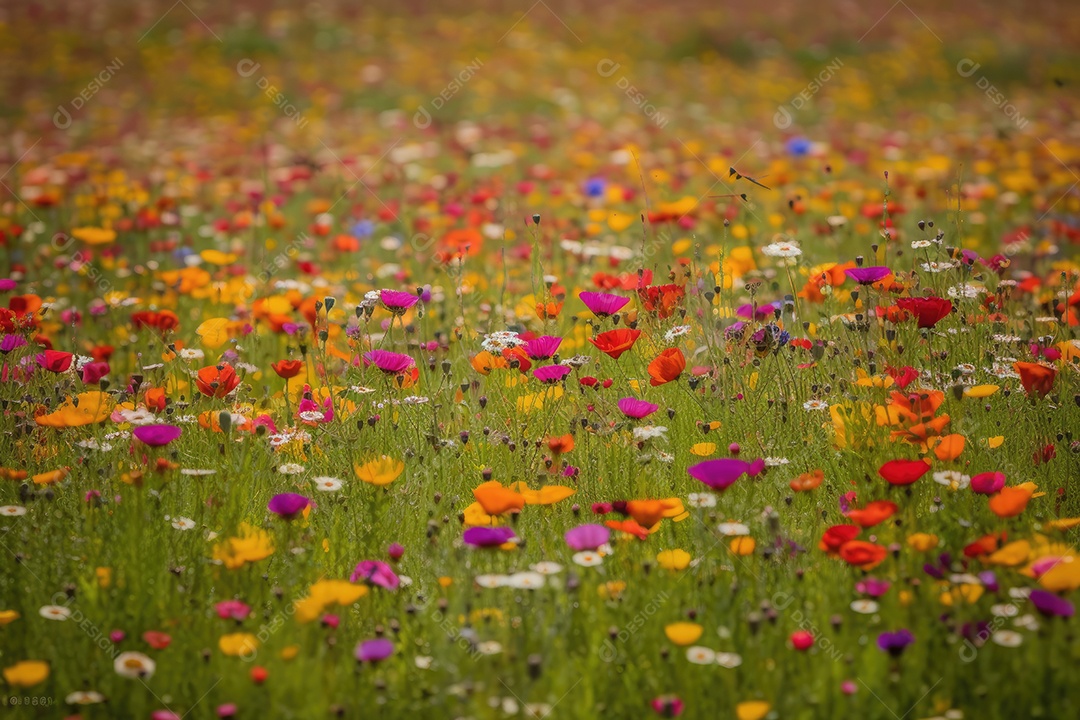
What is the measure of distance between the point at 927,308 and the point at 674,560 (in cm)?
99

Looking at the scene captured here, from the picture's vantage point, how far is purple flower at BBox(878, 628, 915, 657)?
189cm

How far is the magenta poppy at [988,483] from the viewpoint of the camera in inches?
87.1

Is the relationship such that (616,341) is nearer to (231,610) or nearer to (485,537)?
(485,537)

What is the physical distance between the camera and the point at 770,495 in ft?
8.59

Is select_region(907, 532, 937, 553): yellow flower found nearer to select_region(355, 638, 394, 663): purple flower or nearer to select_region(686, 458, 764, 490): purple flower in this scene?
Answer: select_region(686, 458, 764, 490): purple flower

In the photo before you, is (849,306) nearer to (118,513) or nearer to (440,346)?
(440,346)

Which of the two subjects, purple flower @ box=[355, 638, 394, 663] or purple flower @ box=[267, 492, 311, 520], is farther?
purple flower @ box=[267, 492, 311, 520]

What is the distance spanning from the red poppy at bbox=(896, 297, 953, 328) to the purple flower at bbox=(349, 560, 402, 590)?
59.6 inches

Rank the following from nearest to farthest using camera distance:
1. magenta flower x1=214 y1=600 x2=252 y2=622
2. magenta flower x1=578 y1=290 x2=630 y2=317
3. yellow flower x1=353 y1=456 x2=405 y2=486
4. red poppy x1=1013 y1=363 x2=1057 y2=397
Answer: magenta flower x1=214 y1=600 x2=252 y2=622 → yellow flower x1=353 y1=456 x2=405 y2=486 → red poppy x1=1013 y1=363 x2=1057 y2=397 → magenta flower x1=578 y1=290 x2=630 y2=317

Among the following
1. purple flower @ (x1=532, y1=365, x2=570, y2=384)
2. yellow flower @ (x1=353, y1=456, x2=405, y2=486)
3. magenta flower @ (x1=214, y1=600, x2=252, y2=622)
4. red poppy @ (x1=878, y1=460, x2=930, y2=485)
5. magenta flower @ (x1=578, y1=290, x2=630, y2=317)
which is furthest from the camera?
magenta flower @ (x1=578, y1=290, x2=630, y2=317)

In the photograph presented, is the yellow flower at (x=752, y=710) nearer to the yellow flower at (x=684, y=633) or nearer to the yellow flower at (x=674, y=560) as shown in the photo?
the yellow flower at (x=684, y=633)

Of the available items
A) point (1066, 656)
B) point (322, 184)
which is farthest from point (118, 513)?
point (322, 184)

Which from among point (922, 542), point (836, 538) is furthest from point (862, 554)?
point (922, 542)

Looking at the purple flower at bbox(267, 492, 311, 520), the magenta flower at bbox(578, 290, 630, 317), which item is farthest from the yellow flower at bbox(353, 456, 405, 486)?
the magenta flower at bbox(578, 290, 630, 317)
